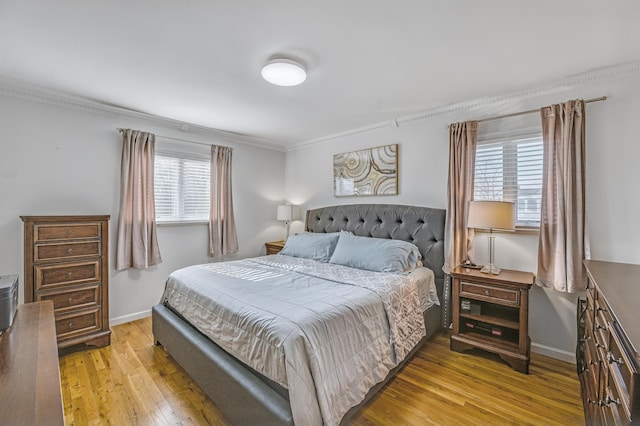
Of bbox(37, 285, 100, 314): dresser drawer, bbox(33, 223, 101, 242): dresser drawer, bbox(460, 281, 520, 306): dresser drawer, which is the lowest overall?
bbox(37, 285, 100, 314): dresser drawer

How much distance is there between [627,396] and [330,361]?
3.66 ft

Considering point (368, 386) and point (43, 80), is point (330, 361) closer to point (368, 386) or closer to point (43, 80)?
point (368, 386)

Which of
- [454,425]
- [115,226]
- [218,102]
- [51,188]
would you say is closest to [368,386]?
[454,425]

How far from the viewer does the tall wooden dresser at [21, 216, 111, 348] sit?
2.32 meters

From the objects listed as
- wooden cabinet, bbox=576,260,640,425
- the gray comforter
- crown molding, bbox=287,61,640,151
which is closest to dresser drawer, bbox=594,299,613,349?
wooden cabinet, bbox=576,260,640,425

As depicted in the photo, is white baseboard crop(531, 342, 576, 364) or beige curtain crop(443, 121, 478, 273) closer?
white baseboard crop(531, 342, 576, 364)

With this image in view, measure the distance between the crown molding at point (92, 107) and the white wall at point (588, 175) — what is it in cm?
237

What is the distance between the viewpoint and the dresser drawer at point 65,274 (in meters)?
2.35

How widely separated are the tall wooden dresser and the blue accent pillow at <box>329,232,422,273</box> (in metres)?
2.22

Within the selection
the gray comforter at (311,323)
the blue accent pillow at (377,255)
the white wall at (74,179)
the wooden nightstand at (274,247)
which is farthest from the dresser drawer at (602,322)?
the white wall at (74,179)

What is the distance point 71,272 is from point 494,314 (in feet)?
12.2

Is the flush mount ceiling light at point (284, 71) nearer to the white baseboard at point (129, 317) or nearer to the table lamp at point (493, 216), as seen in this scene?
the table lamp at point (493, 216)

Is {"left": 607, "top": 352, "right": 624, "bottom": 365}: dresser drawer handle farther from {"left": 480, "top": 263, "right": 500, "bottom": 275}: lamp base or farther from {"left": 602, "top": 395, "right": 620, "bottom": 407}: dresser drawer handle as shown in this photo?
{"left": 480, "top": 263, "right": 500, "bottom": 275}: lamp base

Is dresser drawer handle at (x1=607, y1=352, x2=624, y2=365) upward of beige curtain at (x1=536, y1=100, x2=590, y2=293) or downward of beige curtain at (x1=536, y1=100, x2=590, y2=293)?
downward
